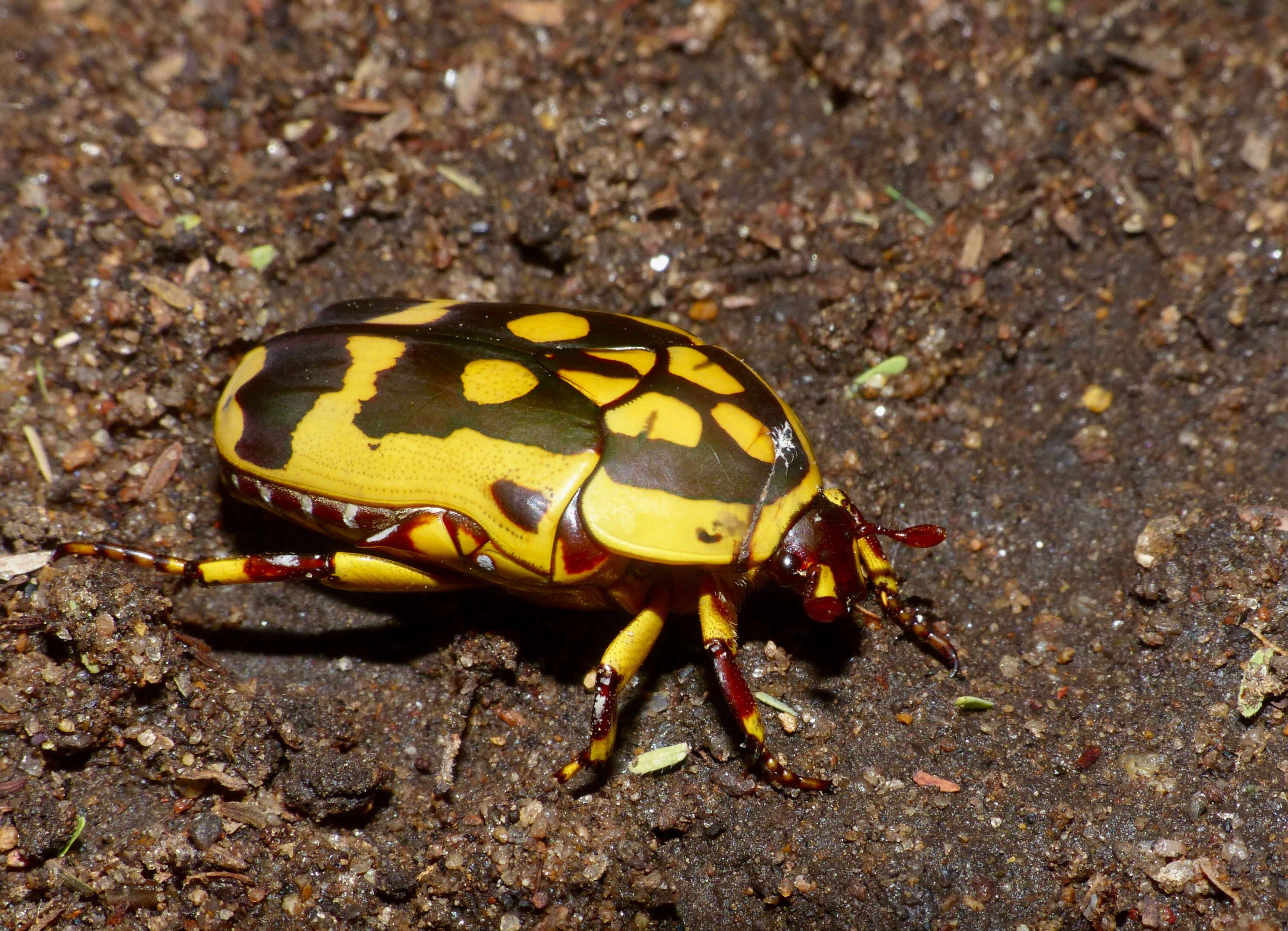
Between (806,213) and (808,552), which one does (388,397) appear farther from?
(806,213)

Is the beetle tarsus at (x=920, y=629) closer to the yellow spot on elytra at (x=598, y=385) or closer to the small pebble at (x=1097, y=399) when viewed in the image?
the yellow spot on elytra at (x=598, y=385)

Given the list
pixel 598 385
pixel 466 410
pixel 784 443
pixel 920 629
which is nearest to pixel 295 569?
pixel 466 410

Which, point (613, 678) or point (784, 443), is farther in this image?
point (784, 443)

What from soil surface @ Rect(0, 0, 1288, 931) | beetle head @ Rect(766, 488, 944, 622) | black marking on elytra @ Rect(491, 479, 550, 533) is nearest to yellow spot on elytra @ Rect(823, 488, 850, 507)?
beetle head @ Rect(766, 488, 944, 622)

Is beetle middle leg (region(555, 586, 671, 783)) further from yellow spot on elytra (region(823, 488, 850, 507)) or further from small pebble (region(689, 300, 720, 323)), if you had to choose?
small pebble (region(689, 300, 720, 323))

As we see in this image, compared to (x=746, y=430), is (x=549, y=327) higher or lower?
higher

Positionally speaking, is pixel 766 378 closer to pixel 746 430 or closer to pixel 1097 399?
pixel 746 430
